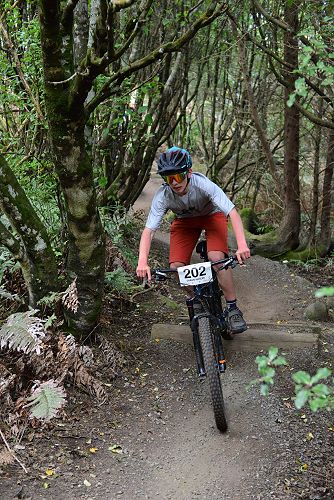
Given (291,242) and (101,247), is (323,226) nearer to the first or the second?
(291,242)

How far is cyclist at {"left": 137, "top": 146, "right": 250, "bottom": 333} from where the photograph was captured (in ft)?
17.4

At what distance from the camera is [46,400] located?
4.71 m

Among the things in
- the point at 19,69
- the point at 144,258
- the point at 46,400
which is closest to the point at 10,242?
the point at 144,258

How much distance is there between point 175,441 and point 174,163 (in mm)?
2447

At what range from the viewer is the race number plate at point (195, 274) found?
5.16 metres

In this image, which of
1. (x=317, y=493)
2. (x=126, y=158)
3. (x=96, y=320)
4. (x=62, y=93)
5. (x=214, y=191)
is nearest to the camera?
(x=317, y=493)

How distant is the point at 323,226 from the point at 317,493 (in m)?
9.84

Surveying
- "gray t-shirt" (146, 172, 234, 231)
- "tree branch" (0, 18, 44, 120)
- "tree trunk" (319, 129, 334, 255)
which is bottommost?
"tree trunk" (319, 129, 334, 255)

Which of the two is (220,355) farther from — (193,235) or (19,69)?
(19,69)

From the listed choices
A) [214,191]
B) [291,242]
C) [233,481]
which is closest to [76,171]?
[214,191]

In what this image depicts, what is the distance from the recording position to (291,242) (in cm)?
1367

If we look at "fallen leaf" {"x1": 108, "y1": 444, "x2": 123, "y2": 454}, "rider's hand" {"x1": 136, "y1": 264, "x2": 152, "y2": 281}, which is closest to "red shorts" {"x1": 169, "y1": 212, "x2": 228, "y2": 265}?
"rider's hand" {"x1": 136, "y1": 264, "x2": 152, "y2": 281}

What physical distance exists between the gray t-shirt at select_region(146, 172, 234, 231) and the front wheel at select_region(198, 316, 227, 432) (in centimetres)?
109

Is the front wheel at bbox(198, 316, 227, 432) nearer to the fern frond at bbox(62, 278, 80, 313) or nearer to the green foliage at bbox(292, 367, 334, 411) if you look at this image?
the fern frond at bbox(62, 278, 80, 313)
